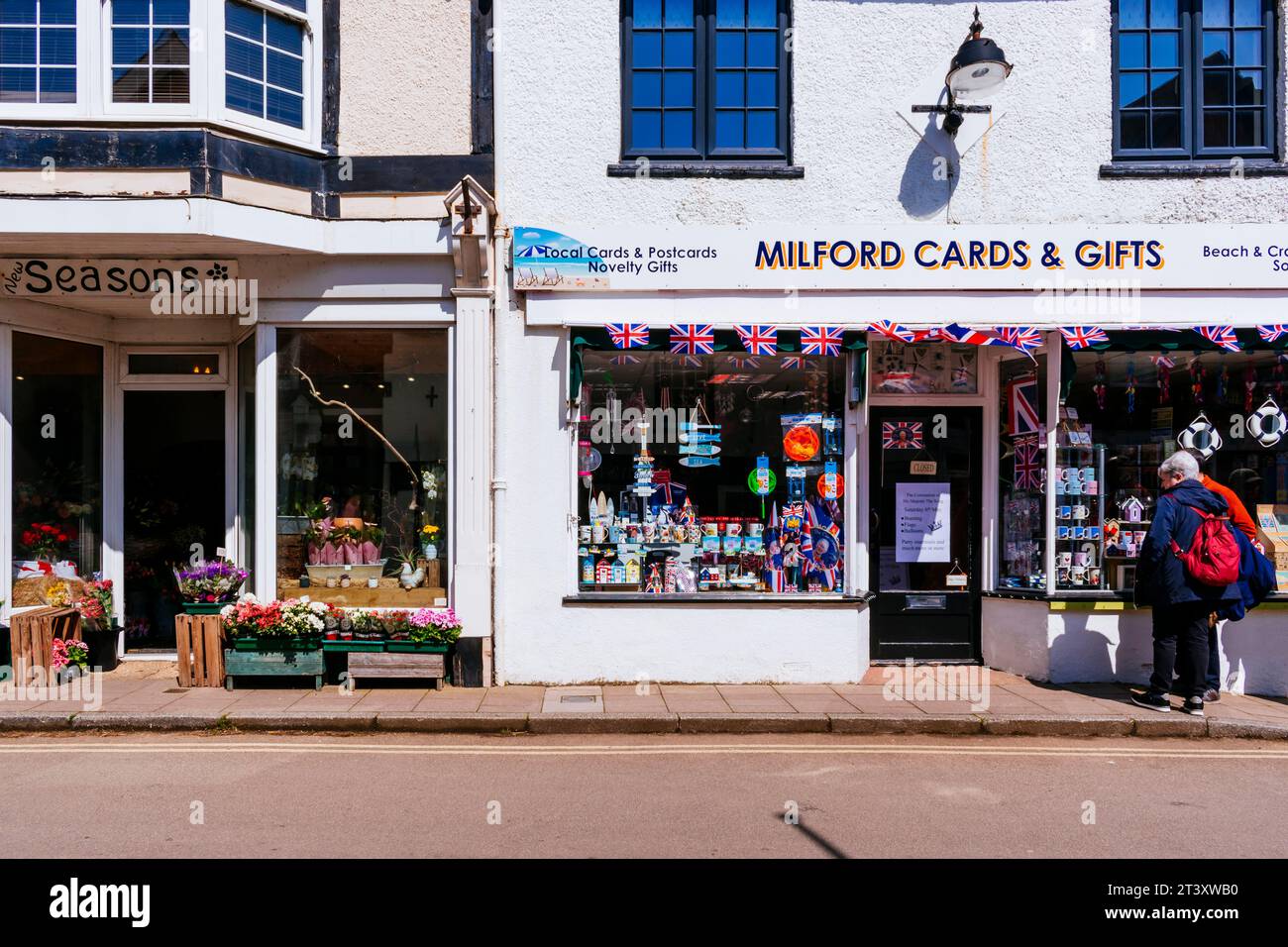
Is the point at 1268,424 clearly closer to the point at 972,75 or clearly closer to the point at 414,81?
the point at 972,75

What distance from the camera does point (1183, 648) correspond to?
25.7 ft

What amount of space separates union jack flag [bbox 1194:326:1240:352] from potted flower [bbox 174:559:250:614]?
9063 millimetres

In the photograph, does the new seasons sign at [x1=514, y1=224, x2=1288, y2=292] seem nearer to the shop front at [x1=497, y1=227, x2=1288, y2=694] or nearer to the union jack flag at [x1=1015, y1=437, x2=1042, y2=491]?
the shop front at [x1=497, y1=227, x2=1288, y2=694]

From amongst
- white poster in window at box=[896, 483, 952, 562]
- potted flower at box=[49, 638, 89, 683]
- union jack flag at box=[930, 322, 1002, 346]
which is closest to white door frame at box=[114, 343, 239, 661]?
potted flower at box=[49, 638, 89, 683]

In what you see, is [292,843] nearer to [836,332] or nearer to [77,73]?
[836,332]

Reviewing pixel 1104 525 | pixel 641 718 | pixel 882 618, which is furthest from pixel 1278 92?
pixel 641 718

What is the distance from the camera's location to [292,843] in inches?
193

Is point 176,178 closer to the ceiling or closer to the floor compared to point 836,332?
closer to the ceiling

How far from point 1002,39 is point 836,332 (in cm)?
320

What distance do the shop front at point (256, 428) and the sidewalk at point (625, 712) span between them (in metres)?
1.08

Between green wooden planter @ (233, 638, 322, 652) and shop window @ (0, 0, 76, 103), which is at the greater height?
shop window @ (0, 0, 76, 103)

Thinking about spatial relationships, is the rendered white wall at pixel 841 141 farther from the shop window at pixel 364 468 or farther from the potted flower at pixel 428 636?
the potted flower at pixel 428 636

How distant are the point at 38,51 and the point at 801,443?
24.9 ft

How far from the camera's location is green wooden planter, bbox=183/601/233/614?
8.64 m
